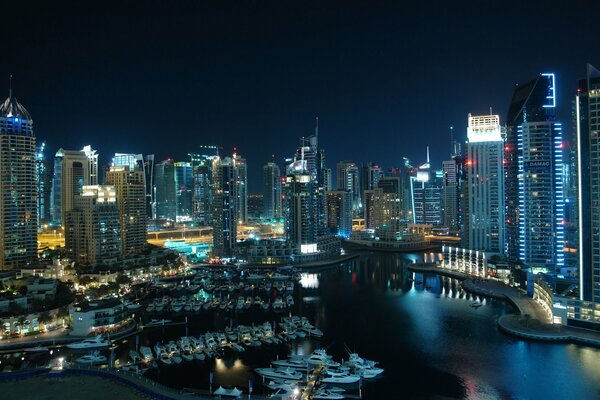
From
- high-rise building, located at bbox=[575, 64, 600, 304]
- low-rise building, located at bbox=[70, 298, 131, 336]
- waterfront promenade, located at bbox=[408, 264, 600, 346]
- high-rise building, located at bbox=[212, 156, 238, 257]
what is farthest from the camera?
high-rise building, located at bbox=[212, 156, 238, 257]

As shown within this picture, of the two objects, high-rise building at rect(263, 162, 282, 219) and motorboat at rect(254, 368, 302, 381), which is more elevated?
high-rise building at rect(263, 162, 282, 219)

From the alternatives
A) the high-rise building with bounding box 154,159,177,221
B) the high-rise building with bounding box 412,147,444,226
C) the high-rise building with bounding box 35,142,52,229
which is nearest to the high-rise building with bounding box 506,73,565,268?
the high-rise building with bounding box 412,147,444,226

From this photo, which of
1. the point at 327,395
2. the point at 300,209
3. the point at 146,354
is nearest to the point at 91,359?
the point at 146,354

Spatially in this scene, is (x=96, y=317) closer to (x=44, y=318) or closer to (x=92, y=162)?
(x=44, y=318)

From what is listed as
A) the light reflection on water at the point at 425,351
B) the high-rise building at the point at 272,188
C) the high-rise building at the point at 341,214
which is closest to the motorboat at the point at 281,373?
the light reflection on water at the point at 425,351

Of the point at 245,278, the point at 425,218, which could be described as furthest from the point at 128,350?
the point at 425,218

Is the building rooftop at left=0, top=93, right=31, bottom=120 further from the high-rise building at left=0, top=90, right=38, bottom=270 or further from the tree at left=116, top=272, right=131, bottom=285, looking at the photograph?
the tree at left=116, top=272, right=131, bottom=285

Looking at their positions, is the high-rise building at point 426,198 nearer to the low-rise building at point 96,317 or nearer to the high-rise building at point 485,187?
the high-rise building at point 485,187
